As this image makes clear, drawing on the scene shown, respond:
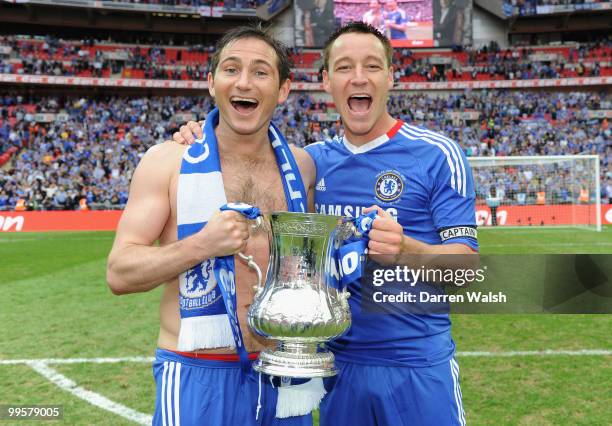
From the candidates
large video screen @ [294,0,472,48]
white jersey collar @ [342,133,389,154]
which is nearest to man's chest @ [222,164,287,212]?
white jersey collar @ [342,133,389,154]

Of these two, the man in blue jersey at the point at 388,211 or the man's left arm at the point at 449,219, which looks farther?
the man in blue jersey at the point at 388,211

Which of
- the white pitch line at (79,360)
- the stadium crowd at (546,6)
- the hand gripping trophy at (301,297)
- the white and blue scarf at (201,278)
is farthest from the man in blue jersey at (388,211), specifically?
the stadium crowd at (546,6)

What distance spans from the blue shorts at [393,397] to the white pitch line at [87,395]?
80.7 inches

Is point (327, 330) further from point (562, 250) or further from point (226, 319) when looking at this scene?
point (562, 250)

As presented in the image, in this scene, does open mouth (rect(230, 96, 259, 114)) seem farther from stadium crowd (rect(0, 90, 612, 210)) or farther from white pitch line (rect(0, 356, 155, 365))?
stadium crowd (rect(0, 90, 612, 210))

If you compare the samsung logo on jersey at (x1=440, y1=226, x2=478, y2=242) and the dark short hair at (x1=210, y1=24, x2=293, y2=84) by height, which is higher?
the dark short hair at (x1=210, y1=24, x2=293, y2=84)

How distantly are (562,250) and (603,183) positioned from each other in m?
12.2

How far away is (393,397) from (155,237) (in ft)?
4.01

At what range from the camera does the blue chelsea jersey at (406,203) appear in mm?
2320

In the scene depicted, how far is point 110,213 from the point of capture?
61.1 ft

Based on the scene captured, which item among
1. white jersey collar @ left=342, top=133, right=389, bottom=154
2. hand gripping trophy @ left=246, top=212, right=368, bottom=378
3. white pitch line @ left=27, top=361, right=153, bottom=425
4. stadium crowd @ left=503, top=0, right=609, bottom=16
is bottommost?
white pitch line @ left=27, top=361, right=153, bottom=425

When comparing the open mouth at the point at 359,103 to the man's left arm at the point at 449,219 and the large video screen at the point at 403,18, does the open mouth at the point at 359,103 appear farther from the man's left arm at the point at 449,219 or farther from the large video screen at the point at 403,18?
the large video screen at the point at 403,18

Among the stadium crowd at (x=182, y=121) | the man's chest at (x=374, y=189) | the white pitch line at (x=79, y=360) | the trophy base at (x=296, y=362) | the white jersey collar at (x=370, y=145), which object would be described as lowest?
the white pitch line at (x=79, y=360)

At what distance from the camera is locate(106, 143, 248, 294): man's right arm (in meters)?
1.80
